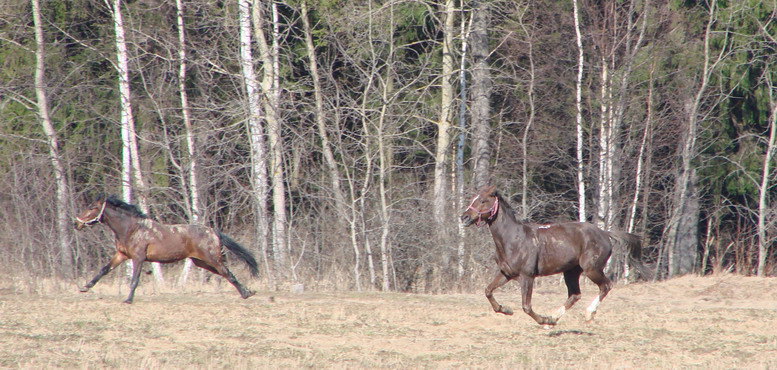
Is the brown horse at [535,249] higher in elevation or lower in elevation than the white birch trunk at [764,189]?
lower

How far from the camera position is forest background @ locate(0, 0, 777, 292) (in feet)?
73.2

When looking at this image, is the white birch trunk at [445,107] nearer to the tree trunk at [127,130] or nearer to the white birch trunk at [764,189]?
the tree trunk at [127,130]

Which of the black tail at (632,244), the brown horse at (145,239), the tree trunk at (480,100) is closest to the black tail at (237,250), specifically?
the brown horse at (145,239)

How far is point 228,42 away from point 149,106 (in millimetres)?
2828

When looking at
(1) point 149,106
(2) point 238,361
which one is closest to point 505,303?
(2) point 238,361

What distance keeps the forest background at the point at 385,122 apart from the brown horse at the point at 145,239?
177 inches

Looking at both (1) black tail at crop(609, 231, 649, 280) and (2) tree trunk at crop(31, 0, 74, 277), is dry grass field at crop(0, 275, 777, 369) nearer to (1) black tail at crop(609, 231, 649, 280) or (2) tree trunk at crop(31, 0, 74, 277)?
(1) black tail at crop(609, 231, 649, 280)

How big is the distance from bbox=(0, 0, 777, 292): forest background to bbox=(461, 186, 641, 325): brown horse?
7290 mm

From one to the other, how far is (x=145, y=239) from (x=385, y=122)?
28.6 ft

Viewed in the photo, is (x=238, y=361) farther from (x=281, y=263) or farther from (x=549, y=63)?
(x=549, y=63)

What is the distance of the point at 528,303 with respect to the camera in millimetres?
13242

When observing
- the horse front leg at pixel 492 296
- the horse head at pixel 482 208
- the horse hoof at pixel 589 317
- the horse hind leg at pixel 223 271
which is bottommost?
the horse hoof at pixel 589 317

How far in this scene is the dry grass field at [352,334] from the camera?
11531 millimetres

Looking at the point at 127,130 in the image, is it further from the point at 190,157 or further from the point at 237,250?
the point at 237,250
